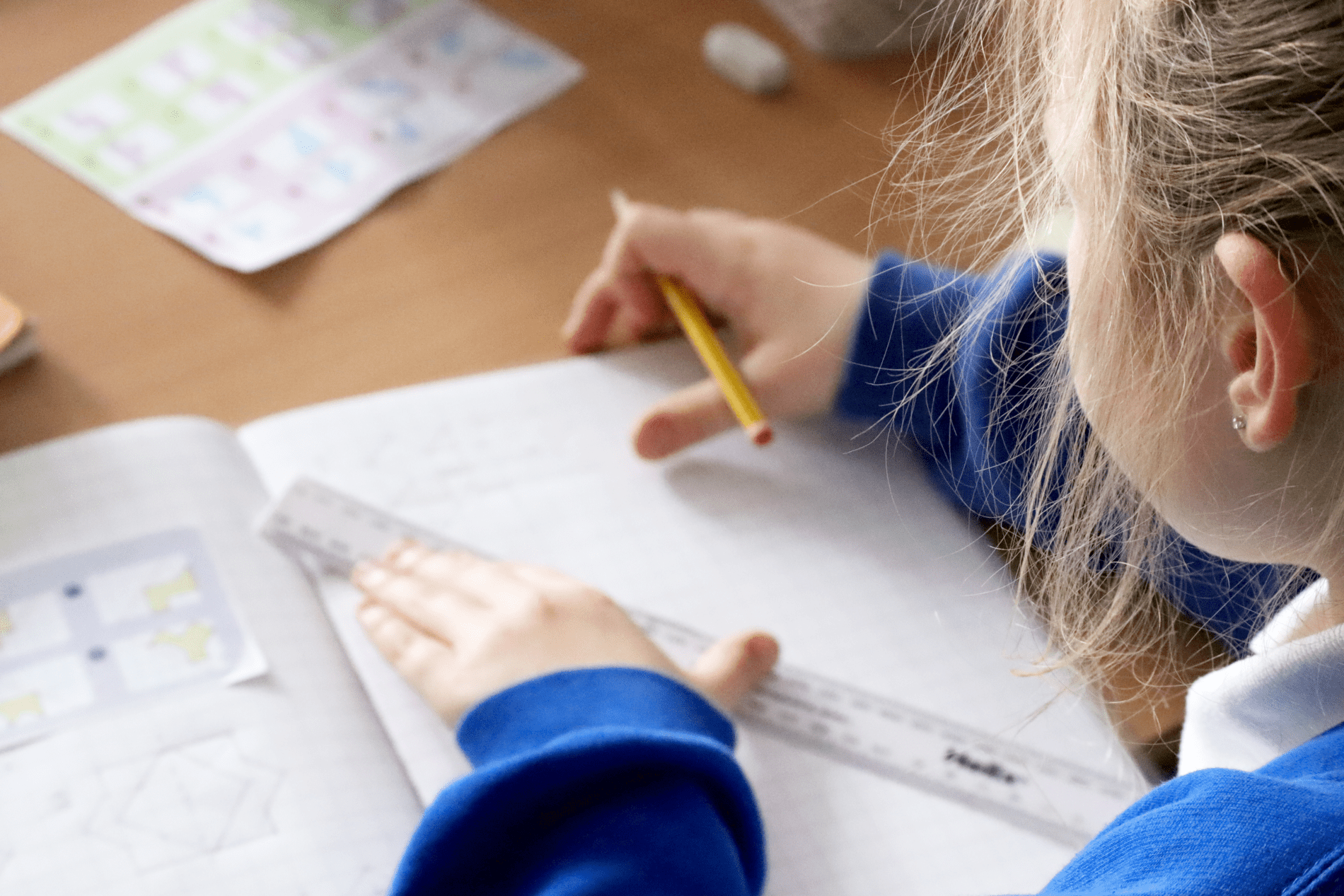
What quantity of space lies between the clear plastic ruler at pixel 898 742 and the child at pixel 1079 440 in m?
0.03

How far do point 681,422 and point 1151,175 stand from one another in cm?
36

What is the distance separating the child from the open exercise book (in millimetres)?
33

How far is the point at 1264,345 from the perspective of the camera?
35cm

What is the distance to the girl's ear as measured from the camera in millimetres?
329

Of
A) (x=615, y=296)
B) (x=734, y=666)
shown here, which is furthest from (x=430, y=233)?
(x=734, y=666)

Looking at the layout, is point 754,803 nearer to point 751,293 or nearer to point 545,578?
point 545,578

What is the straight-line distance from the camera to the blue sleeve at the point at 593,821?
19.0 inches

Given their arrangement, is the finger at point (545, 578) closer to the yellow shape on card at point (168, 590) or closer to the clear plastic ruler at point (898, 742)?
the clear plastic ruler at point (898, 742)

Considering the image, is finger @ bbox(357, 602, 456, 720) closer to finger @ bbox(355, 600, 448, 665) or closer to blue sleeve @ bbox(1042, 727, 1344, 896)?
finger @ bbox(355, 600, 448, 665)

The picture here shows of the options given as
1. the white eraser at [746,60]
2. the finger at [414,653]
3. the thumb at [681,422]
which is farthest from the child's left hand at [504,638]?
the white eraser at [746,60]

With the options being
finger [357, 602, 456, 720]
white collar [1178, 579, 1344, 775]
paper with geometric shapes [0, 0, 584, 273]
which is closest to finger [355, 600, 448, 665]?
finger [357, 602, 456, 720]

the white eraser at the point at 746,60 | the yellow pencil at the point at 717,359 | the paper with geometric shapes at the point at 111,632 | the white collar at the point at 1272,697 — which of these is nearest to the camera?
the white collar at the point at 1272,697

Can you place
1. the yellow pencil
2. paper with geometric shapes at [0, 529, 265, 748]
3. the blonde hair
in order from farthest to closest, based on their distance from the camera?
the yellow pencil
paper with geometric shapes at [0, 529, 265, 748]
the blonde hair

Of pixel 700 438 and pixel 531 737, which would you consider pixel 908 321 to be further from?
pixel 531 737
